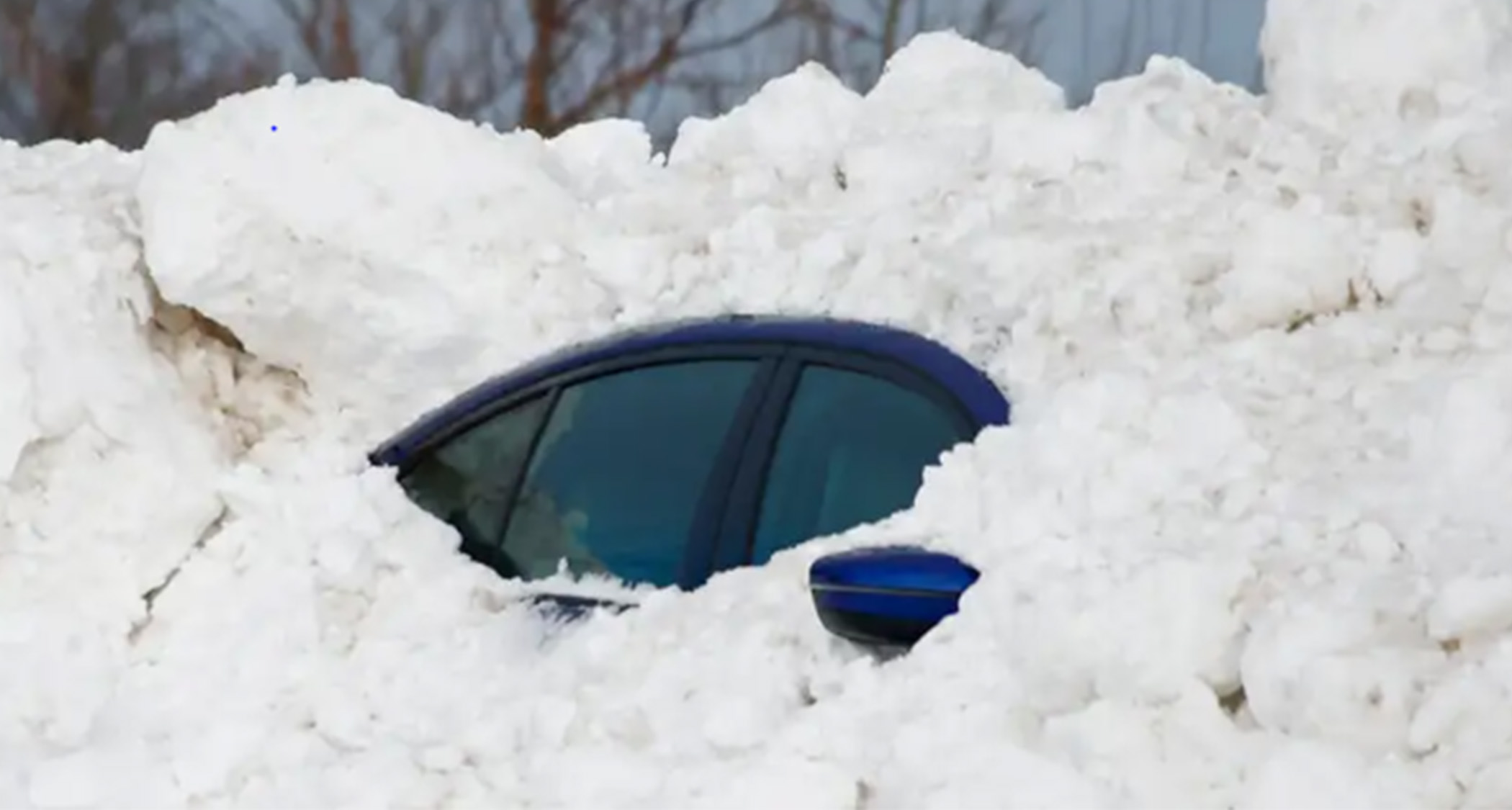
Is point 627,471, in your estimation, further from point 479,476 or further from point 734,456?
point 479,476

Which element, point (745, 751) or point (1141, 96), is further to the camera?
point (1141, 96)

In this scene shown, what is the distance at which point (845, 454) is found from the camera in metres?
5.00

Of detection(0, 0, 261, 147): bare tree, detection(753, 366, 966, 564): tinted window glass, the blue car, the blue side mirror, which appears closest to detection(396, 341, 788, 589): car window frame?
the blue car

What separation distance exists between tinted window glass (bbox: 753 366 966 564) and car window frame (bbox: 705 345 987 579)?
14 mm

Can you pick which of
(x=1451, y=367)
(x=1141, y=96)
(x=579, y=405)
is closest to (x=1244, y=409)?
(x=1451, y=367)

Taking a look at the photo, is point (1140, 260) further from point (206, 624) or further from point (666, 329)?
point (206, 624)

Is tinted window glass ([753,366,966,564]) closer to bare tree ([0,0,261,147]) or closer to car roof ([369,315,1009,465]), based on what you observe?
car roof ([369,315,1009,465])

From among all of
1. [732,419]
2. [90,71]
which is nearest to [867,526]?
[732,419]

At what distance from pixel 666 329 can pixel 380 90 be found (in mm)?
3167

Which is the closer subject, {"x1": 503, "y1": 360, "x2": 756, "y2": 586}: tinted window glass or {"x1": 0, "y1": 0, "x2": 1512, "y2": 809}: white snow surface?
{"x1": 0, "y1": 0, "x2": 1512, "y2": 809}: white snow surface

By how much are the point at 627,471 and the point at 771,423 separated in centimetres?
49

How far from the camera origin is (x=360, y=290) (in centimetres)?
780

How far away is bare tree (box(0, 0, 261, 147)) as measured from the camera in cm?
2491

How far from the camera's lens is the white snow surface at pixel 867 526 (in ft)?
13.6
